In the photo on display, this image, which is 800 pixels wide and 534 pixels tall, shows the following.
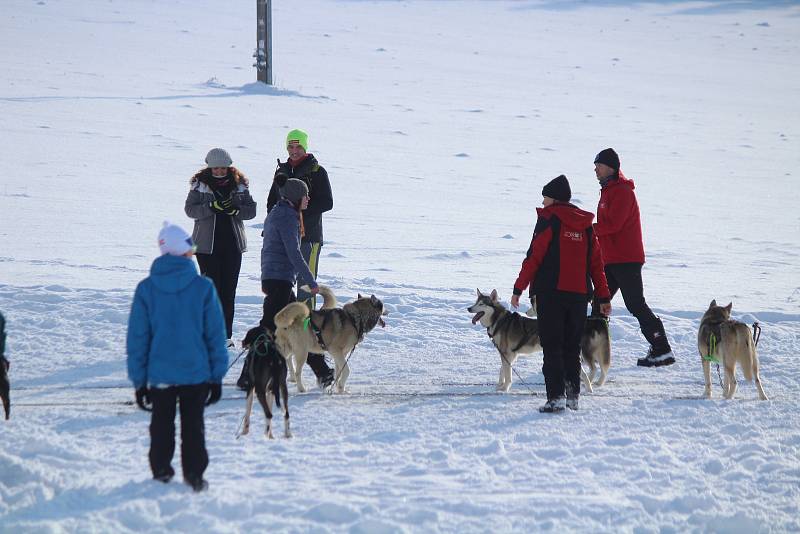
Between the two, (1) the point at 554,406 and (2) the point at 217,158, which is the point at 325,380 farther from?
(2) the point at 217,158

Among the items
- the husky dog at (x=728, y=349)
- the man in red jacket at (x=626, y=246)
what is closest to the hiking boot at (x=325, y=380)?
the man in red jacket at (x=626, y=246)

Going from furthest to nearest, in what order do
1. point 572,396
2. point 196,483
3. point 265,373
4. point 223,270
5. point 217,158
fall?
1. point 223,270
2. point 217,158
3. point 572,396
4. point 265,373
5. point 196,483

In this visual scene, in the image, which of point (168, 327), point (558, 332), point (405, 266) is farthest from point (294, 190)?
point (405, 266)

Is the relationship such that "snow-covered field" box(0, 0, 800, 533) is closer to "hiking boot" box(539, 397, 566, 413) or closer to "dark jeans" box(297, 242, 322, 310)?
"hiking boot" box(539, 397, 566, 413)

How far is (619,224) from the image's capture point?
26.2ft

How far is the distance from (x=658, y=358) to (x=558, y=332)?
176cm

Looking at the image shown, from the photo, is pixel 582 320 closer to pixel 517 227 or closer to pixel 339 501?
pixel 339 501

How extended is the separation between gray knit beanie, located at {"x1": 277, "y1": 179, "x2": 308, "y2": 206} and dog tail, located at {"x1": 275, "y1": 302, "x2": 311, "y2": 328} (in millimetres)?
847

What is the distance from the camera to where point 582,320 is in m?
6.88

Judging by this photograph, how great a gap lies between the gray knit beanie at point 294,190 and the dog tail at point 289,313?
0.85 meters

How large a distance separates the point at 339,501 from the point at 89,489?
4.00 feet

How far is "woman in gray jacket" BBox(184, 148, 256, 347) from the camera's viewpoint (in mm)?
A: 7781

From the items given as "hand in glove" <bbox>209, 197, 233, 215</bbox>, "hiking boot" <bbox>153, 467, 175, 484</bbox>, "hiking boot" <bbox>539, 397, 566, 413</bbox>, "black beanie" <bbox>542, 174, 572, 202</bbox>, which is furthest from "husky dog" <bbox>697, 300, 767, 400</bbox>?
"hiking boot" <bbox>153, 467, 175, 484</bbox>

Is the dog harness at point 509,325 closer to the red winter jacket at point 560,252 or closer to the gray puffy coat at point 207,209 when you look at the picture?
the red winter jacket at point 560,252
